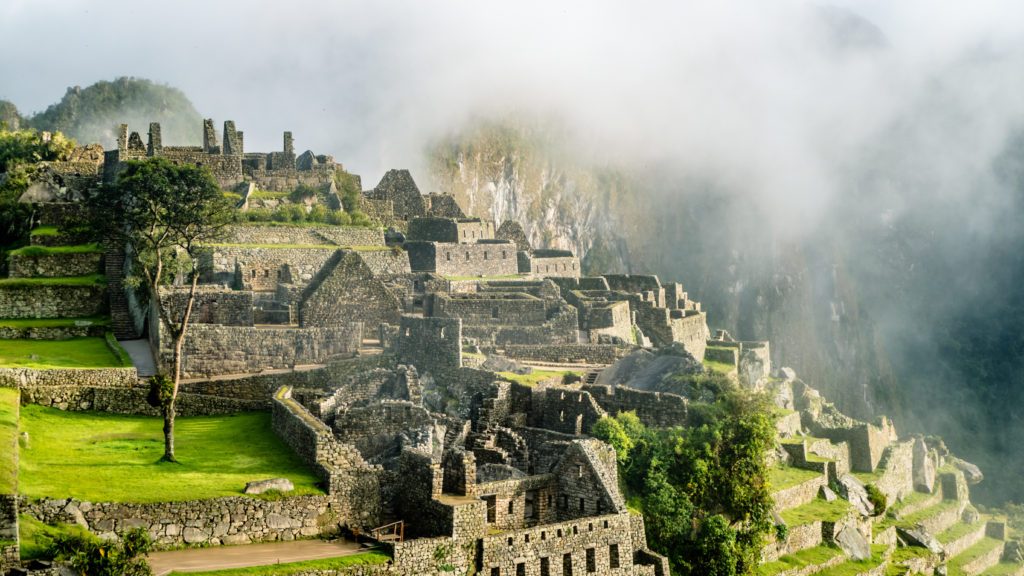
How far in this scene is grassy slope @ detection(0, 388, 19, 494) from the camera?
22.1m

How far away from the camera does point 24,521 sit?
73.6ft

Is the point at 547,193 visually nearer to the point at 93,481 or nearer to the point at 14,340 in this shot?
the point at 14,340

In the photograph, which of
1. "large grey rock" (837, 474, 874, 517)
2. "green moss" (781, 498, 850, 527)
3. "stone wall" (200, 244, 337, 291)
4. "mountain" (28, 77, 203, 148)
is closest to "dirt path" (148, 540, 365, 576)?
"stone wall" (200, 244, 337, 291)

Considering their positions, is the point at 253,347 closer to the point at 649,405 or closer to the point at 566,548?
the point at 649,405

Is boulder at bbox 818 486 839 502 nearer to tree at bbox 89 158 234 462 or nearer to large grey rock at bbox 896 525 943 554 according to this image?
large grey rock at bbox 896 525 943 554

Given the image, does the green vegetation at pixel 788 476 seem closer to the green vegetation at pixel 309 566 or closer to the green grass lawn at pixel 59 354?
the green vegetation at pixel 309 566

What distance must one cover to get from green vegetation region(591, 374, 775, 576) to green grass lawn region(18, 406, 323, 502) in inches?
360

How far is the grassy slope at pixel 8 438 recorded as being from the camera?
22.1m

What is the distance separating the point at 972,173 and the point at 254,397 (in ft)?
484

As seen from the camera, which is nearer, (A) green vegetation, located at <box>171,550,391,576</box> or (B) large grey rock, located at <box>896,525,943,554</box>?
(A) green vegetation, located at <box>171,550,391,576</box>

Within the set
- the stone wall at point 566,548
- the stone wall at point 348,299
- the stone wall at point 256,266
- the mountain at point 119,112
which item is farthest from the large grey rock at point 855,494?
Result: the mountain at point 119,112

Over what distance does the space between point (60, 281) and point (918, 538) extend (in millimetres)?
36992

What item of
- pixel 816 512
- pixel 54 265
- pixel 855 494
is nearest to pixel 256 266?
pixel 54 265

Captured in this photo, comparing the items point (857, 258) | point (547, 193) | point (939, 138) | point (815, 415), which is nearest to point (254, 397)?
point (815, 415)
